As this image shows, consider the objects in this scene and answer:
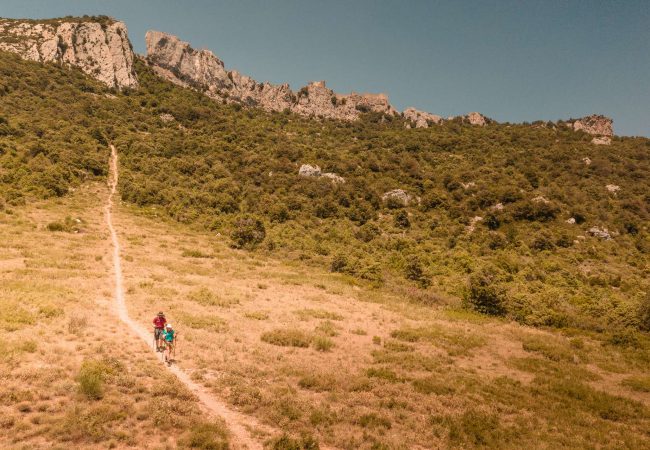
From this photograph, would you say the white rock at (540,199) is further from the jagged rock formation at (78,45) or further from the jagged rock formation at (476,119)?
the jagged rock formation at (78,45)

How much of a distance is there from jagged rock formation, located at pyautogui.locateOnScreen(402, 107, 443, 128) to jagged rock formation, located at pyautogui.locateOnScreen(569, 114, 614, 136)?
145 feet

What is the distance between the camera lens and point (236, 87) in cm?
15025

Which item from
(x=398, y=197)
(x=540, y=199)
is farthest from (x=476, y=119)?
(x=398, y=197)

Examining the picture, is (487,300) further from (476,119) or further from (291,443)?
(476,119)

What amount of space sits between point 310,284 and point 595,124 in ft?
451

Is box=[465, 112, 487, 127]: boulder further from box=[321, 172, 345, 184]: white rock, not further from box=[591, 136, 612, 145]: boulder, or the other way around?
box=[321, 172, 345, 184]: white rock

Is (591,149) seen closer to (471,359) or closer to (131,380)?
(471,359)

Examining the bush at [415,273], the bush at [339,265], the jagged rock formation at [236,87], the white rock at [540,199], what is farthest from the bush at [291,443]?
the jagged rock formation at [236,87]

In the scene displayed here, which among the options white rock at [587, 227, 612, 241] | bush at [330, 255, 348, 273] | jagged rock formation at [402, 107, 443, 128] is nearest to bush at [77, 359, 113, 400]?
bush at [330, 255, 348, 273]

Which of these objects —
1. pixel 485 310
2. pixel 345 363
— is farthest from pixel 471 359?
pixel 485 310

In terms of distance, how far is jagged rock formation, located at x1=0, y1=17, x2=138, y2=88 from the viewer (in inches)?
4215

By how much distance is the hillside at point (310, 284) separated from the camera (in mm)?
12348

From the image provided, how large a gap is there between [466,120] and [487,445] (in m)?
145

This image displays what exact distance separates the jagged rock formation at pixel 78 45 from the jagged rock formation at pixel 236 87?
1915cm
